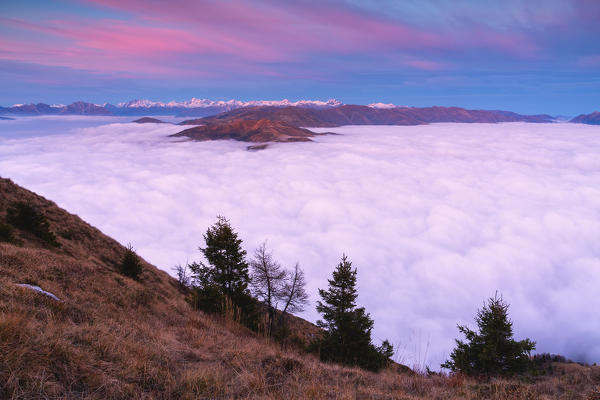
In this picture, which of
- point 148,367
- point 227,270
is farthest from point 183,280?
point 148,367

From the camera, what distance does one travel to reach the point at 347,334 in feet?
59.4

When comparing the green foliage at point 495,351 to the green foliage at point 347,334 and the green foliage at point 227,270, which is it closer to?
the green foliage at point 347,334

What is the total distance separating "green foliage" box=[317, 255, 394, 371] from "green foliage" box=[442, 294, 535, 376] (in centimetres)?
375

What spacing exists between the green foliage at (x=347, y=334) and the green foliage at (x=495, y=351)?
3.75 meters

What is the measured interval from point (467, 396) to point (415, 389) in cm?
90

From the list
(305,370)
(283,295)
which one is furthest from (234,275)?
(305,370)

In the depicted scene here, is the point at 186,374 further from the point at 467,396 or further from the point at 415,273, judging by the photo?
the point at 415,273

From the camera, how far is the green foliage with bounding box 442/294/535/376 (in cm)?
1543

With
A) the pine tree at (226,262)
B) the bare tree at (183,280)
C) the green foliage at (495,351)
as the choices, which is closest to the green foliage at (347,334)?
the green foliage at (495,351)

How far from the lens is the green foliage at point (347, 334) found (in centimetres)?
1580

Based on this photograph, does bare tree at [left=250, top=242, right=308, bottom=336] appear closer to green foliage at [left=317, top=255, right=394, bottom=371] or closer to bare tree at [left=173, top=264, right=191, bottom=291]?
bare tree at [left=173, top=264, right=191, bottom=291]

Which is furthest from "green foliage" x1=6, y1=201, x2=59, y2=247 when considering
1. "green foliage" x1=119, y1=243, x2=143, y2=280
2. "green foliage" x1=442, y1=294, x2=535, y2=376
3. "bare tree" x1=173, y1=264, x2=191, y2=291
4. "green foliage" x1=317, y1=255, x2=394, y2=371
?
"green foliage" x1=442, y1=294, x2=535, y2=376

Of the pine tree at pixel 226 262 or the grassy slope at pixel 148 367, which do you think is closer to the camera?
the grassy slope at pixel 148 367

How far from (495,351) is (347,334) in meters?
8.48
